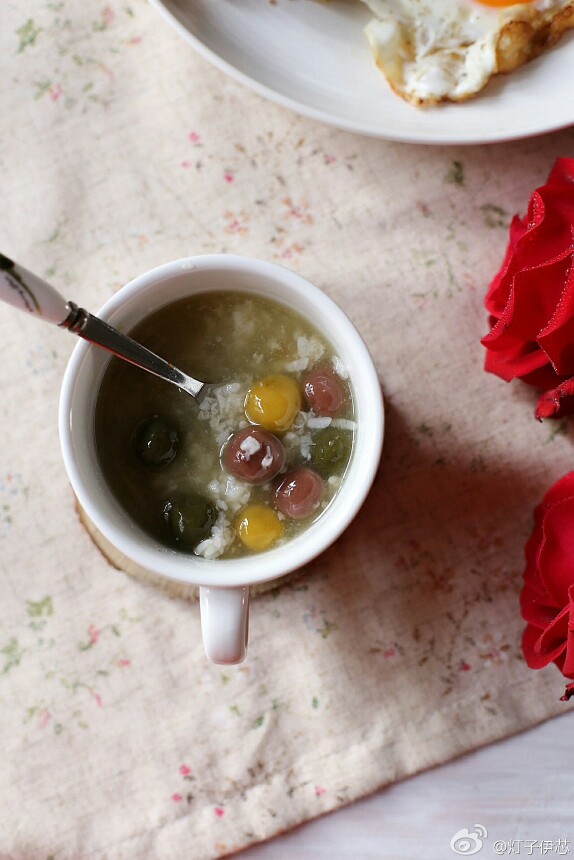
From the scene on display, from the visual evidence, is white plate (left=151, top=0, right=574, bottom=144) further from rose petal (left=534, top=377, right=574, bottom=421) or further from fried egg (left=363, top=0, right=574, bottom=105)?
rose petal (left=534, top=377, right=574, bottom=421)


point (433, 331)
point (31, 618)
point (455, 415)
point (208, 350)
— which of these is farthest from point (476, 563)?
point (31, 618)

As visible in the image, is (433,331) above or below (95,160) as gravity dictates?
below

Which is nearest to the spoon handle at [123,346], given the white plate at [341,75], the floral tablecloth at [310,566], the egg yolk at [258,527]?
the egg yolk at [258,527]

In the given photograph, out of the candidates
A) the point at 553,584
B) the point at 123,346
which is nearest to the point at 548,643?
the point at 553,584

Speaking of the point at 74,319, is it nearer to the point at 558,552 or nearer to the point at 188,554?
the point at 188,554

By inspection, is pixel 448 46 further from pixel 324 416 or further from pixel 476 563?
pixel 476 563

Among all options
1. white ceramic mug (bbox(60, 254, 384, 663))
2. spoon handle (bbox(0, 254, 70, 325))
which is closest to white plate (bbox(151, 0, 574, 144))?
white ceramic mug (bbox(60, 254, 384, 663))

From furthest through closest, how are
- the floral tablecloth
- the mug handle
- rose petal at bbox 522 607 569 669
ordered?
the floral tablecloth, rose petal at bbox 522 607 569 669, the mug handle
